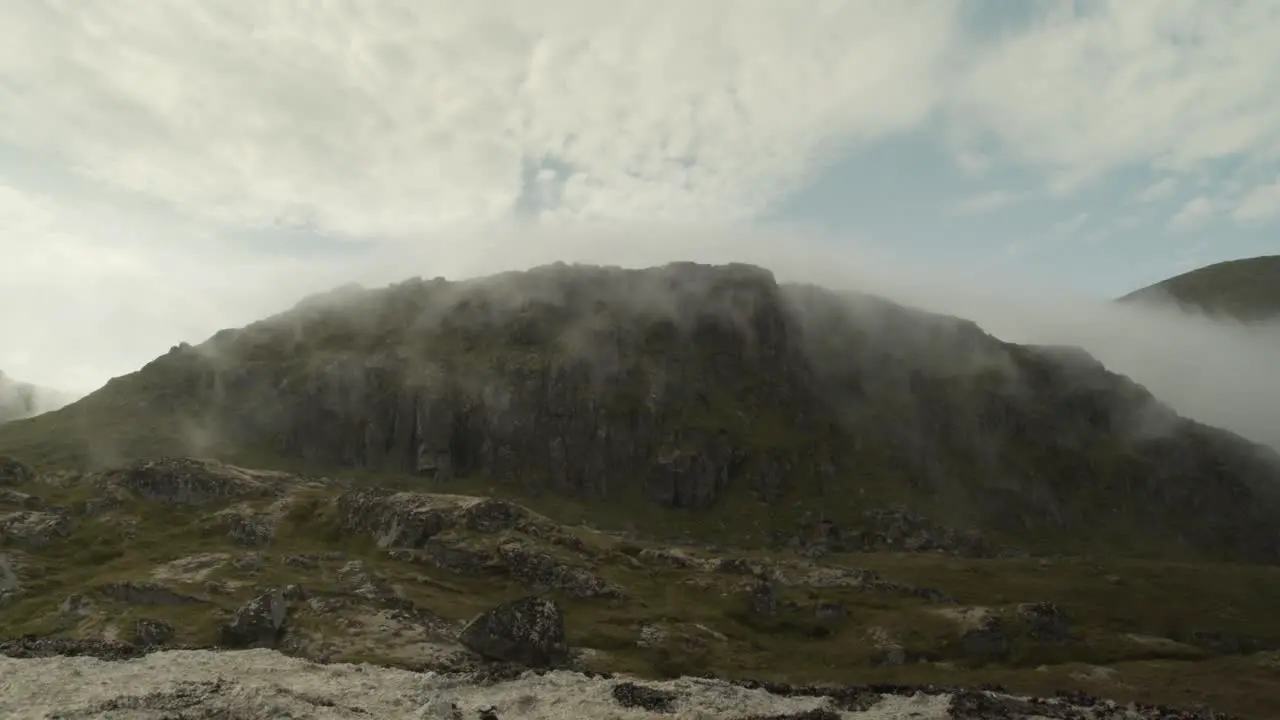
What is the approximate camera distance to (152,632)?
90.5m

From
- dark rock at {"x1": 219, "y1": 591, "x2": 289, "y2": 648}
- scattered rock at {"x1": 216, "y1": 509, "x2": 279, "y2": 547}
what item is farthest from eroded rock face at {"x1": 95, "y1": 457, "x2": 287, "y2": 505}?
dark rock at {"x1": 219, "y1": 591, "x2": 289, "y2": 648}

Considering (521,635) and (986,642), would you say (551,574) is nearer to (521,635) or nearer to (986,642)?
(521,635)

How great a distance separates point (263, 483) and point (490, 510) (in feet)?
230

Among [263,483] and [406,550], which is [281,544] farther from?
[263,483]

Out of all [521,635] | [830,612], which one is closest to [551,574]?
[830,612]

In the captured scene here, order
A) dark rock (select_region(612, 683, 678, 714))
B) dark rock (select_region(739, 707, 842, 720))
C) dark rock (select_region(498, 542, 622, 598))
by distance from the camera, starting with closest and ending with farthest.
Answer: dark rock (select_region(739, 707, 842, 720)) < dark rock (select_region(612, 683, 678, 714)) < dark rock (select_region(498, 542, 622, 598))

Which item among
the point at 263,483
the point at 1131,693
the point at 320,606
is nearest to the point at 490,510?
the point at 320,606

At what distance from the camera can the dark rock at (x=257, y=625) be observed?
9094cm

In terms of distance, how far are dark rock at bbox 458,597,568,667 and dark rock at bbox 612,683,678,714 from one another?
1493cm

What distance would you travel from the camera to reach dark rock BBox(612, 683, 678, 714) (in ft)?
214

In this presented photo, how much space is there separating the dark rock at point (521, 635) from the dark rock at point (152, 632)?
37133 mm

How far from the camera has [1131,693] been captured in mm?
94938

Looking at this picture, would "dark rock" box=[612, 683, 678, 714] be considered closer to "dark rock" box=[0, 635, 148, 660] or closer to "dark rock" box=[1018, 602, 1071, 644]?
"dark rock" box=[0, 635, 148, 660]

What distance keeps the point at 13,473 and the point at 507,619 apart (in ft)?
526
